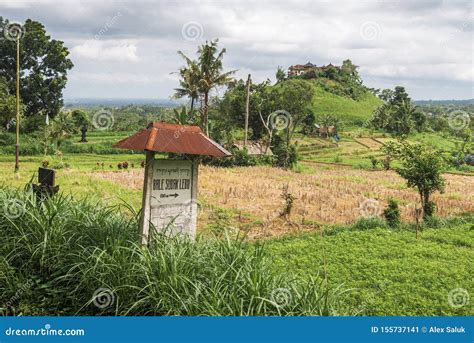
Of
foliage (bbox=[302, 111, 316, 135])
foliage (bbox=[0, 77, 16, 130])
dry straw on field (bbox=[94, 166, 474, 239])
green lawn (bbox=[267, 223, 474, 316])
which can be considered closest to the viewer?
green lawn (bbox=[267, 223, 474, 316])

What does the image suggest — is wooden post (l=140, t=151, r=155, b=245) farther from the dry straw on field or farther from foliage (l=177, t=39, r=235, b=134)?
foliage (l=177, t=39, r=235, b=134)

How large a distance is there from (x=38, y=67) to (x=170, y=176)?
22.9 meters

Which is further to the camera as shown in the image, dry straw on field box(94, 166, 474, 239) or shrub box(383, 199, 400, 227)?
dry straw on field box(94, 166, 474, 239)

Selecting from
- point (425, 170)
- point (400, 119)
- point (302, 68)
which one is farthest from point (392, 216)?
point (302, 68)

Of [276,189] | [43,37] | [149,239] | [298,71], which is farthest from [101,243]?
[298,71]

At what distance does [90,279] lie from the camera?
487 cm

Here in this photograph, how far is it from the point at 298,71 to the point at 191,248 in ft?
253

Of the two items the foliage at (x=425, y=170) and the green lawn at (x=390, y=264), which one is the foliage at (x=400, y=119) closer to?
the foliage at (x=425, y=170)

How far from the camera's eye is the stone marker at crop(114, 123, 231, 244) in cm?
555

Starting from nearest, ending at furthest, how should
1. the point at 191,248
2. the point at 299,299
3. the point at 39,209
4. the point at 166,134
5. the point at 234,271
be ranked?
1. the point at 299,299
2. the point at 234,271
3. the point at 191,248
4. the point at 166,134
5. the point at 39,209

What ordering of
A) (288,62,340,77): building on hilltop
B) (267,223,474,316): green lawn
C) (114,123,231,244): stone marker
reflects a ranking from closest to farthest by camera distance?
(114,123,231,244): stone marker → (267,223,474,316): green lawn → (288,62,340,77): building on hilltop

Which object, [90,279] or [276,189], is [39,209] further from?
[276,189]

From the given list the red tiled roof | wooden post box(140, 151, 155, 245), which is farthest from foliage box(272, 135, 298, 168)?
wooden post box(140, 151, 155, 245)

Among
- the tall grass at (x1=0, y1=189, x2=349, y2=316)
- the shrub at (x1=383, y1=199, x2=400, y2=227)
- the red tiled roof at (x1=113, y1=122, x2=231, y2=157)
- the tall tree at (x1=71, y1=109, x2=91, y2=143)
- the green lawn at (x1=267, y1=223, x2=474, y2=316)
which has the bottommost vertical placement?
the green lawn at (x1=267, y1=223, x2=474, y2=316)
